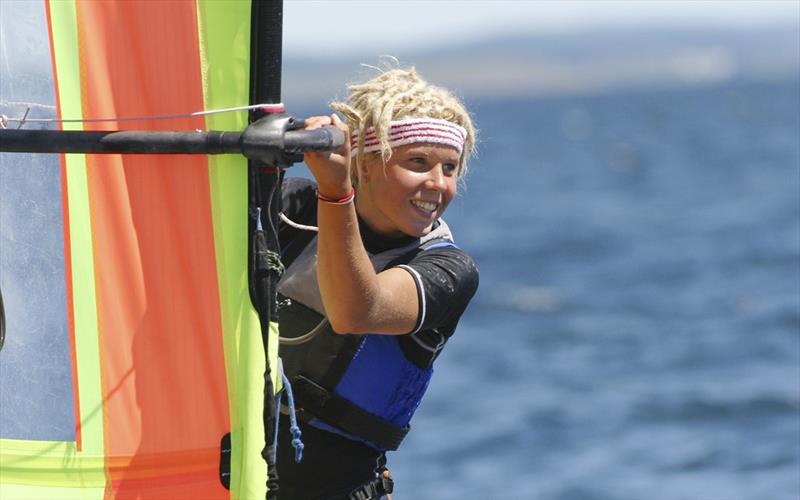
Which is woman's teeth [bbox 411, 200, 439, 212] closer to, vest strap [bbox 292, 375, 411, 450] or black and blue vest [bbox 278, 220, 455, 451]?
black and blue vest [bbox 278, 220, 455, 451]

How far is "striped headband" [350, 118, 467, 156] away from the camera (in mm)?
3092

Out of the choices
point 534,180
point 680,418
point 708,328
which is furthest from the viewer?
point 534,180

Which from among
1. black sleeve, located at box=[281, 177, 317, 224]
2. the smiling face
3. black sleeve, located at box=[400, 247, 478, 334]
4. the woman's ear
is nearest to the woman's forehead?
the smiling face

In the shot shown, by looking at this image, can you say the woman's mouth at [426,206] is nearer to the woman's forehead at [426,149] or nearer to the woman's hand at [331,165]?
the woman's forehead at [426,149]

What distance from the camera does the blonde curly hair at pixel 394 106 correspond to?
3.13 meters

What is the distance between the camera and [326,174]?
2535 mm

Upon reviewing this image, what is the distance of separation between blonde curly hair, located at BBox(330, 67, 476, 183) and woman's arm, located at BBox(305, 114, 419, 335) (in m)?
0.39

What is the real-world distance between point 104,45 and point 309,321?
89 cm

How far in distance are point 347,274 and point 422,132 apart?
0.54m

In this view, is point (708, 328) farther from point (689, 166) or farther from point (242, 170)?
point (689, 166)

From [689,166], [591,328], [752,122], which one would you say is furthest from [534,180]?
[752,122]

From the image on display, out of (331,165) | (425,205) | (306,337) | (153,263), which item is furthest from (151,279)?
(425,205)

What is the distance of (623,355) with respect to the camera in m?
16.5

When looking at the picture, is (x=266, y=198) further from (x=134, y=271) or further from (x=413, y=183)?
(x=413, y=183)
